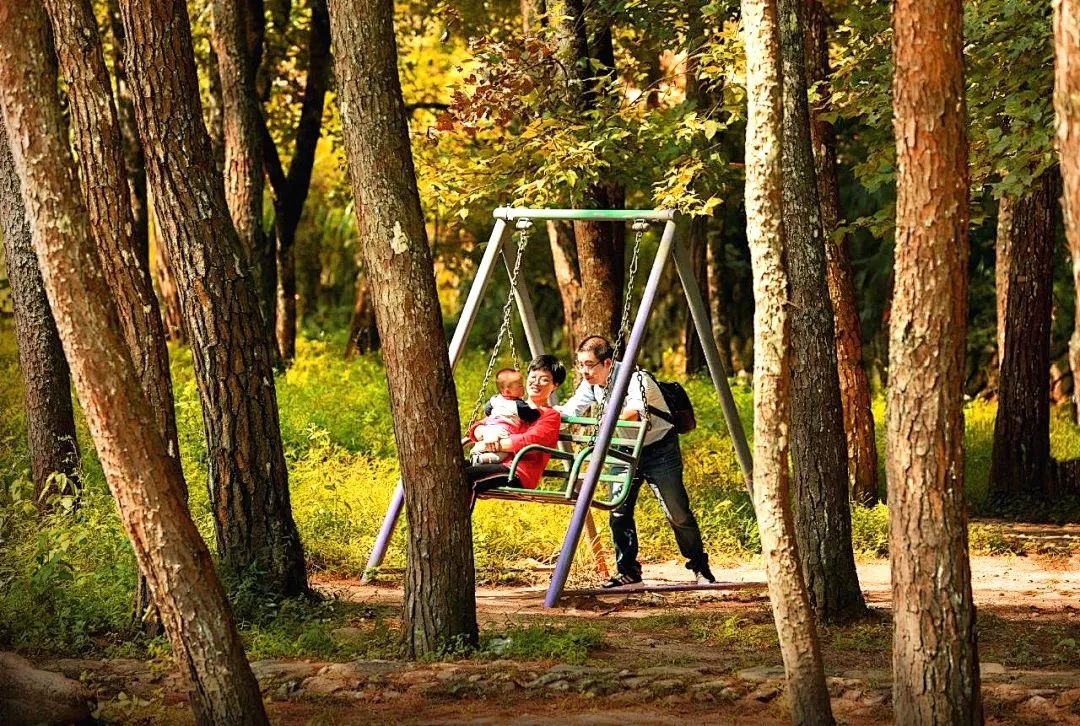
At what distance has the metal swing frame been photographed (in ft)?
32.3

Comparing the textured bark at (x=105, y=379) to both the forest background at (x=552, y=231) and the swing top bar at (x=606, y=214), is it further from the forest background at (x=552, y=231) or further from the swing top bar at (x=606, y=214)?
the swing top bar at (x=606, y=214)

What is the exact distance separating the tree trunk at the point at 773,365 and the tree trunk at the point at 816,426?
2.67m

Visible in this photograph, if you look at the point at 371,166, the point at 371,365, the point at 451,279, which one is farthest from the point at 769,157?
the point at 451,279

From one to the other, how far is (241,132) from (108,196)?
365 inches

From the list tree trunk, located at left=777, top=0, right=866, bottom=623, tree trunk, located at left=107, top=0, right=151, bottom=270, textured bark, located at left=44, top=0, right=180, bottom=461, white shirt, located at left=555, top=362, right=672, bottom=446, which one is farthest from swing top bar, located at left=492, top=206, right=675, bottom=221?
tree trunk, located at left=107, top=0, right=151, bottom=270

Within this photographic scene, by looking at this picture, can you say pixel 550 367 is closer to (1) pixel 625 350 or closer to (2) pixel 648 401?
(1) pixel 625 350

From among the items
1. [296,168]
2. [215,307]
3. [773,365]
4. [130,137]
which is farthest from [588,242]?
[130,137]

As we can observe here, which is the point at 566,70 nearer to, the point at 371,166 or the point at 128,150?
the point at 371,166

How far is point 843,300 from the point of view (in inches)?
542

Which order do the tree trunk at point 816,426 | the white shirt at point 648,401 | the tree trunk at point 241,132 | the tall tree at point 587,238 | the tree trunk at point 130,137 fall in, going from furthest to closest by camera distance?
1. the tree trunk at point 130,137
2. the tree trunk at point 241,132
3. the tall tree at point 587,238
4. the white shirt at point 648,401
5. the tree trunk at point 816,426

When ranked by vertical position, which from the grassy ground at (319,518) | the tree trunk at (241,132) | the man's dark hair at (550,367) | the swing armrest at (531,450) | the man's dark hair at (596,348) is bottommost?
the grassy ground at (319,518)

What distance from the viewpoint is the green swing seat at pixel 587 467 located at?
32.5 ft

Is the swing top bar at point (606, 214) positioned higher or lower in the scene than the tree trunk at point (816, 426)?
higher

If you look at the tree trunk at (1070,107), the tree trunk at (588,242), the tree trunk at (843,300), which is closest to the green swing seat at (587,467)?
the tree trunk at (588,242)
